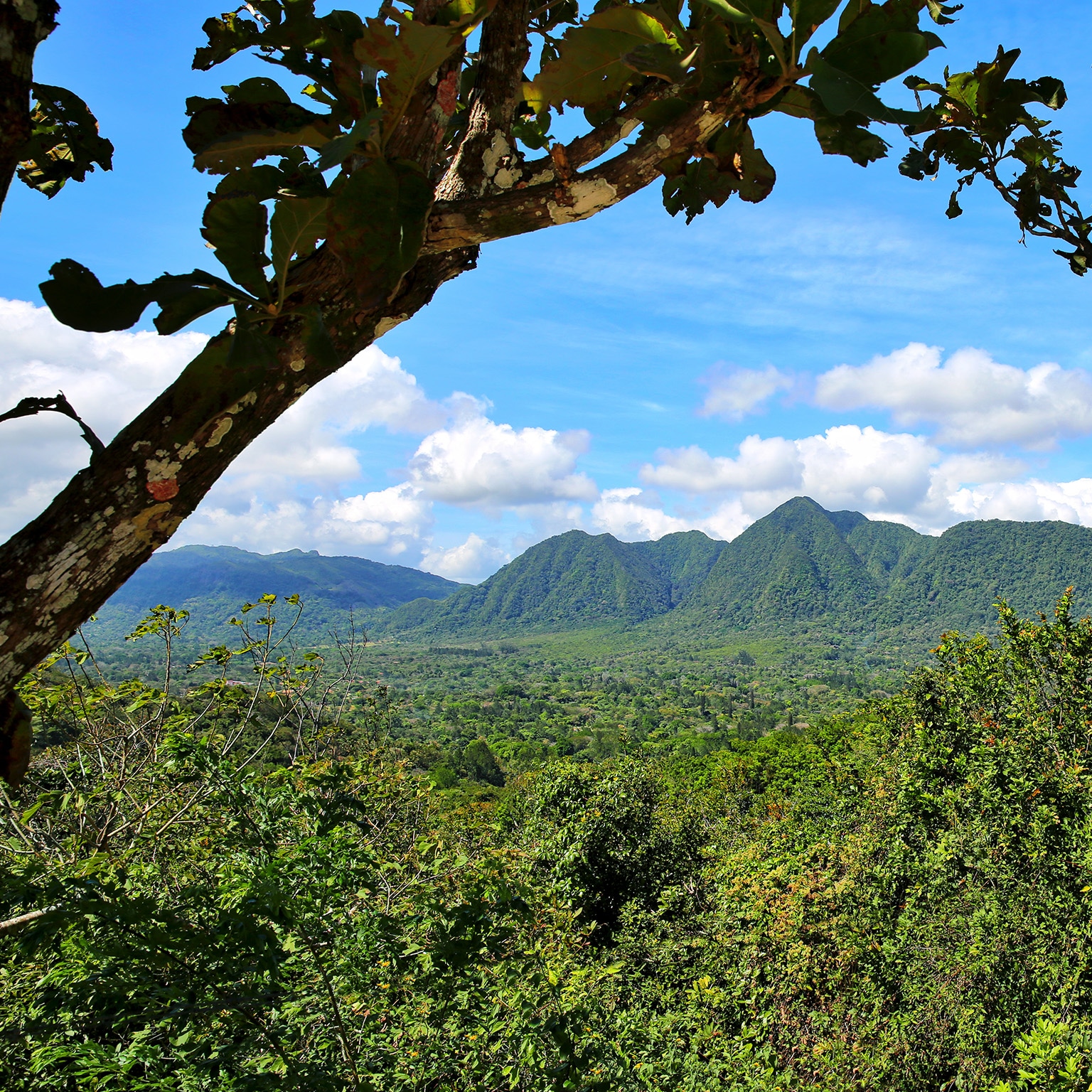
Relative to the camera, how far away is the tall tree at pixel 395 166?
0.66 m

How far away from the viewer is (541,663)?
13388 centimetres

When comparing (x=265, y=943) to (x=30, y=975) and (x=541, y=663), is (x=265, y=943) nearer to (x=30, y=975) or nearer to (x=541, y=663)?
(x=30, y=975)

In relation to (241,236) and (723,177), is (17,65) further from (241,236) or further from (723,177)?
(723,177)

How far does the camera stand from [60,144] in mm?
1298

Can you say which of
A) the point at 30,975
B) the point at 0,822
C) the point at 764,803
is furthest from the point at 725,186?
the point at 764,803

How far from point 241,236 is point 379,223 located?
0.13 m

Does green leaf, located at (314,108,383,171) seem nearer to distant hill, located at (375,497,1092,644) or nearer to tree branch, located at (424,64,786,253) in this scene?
tree branch, located at (424,64,786,253)

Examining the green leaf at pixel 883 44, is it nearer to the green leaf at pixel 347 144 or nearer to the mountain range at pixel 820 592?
the green leaf at pixel 347 144

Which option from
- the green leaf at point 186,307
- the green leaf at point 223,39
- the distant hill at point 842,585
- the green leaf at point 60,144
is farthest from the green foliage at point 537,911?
the distant hill at point 842,585

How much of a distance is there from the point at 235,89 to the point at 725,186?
712mm

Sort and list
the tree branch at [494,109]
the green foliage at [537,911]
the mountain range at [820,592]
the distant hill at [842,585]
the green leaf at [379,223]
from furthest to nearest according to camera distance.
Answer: the distant hill at [842,585] < the mountain range at [820,592] < the green foliage at [537,911] < the tree branch at [494,109] < the green leaf at [379,223]

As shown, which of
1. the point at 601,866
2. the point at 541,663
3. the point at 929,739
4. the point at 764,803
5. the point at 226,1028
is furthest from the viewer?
the point at 541,663

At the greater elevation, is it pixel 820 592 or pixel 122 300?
pixel 820 592

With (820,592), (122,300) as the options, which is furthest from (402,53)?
(820,592)
